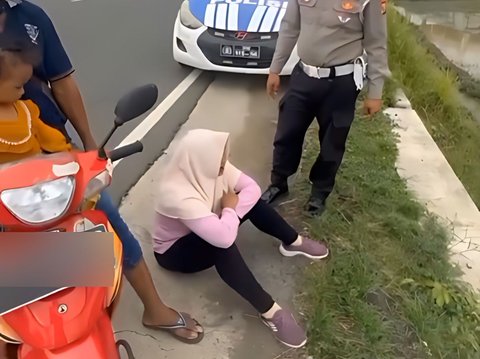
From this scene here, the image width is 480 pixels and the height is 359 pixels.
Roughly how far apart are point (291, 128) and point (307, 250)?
0.73 m

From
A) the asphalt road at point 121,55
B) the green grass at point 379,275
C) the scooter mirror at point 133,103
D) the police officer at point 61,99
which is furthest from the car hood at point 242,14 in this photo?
the scooter mirror at point 133,103

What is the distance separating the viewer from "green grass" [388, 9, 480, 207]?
→ 229 inches

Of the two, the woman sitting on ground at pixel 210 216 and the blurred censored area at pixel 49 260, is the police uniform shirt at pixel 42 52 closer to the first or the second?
the woman sitting on ground at pixel 210 216

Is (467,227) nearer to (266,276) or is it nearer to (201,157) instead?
(266,276)

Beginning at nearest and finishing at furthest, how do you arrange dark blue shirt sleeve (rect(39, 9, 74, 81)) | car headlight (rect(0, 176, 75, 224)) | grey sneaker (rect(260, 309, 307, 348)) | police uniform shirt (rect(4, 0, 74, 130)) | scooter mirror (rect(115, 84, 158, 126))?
car headlight (rect(0, 176, 75, 224)), scooter mirror (rect(115, 84, 158, 126)), police uniform shirt (rect(4, 0, 74, 130)), dark blue shirt sleeve (rect(39, 9, 74, 81)), grey sneaker (rect(260, 309, 307, 348))

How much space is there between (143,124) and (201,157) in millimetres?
2302

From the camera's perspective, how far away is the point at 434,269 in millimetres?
3258

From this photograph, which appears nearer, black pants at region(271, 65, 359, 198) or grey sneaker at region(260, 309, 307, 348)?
grey sneaker at region(260, 309, 307, 348)

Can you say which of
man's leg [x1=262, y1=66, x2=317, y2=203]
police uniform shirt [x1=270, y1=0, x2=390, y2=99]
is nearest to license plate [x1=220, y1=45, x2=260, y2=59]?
man's leg [x1=262, y1=66, x2=317, y2=203]

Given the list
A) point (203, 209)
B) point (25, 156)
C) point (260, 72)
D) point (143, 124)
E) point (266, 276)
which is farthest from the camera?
point (260, 72)

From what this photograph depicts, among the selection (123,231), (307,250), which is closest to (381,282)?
(307,250)

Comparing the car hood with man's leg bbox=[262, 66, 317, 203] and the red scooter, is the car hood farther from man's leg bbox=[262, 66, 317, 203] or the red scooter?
the red scooter

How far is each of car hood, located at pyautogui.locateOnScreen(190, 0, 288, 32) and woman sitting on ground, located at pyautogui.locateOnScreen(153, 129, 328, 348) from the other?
2.99m

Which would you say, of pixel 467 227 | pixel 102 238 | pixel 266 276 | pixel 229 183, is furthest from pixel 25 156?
pixel 467 227
